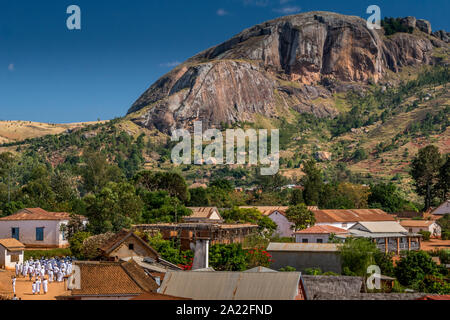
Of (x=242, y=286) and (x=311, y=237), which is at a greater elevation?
(x=242, y=286)

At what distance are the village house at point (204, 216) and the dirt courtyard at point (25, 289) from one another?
104 ft

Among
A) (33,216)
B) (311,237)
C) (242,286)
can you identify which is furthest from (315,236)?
(242,286)

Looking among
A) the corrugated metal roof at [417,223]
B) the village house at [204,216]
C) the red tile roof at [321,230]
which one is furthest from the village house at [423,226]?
the village house at [204,216]

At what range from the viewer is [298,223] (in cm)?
6962

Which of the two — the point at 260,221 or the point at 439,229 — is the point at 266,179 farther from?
the point at 260,221

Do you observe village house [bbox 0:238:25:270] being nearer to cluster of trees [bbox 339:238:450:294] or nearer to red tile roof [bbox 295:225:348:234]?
cluster of trees [bbox 339:238:450:294]

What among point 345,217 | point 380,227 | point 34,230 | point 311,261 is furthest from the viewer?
point 345,217

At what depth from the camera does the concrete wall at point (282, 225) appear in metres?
72.9

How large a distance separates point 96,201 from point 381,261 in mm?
27299

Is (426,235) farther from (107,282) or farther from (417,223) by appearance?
(107,282)

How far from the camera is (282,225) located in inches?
2896

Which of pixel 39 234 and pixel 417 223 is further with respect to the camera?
pixel 417 223

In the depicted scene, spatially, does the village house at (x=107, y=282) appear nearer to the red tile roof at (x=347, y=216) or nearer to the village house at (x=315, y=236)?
the village house at (x=315, y=236)

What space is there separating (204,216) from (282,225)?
32.2ft
